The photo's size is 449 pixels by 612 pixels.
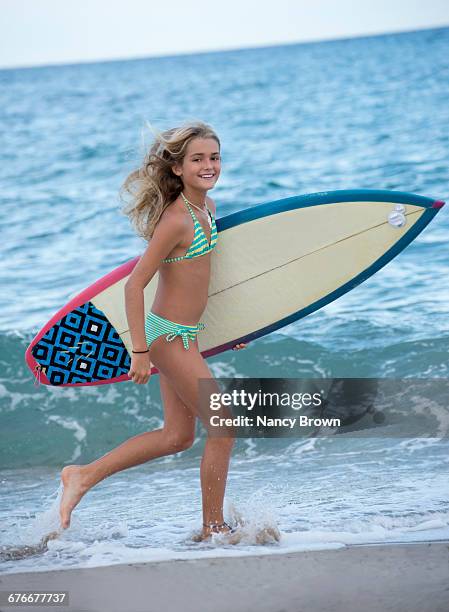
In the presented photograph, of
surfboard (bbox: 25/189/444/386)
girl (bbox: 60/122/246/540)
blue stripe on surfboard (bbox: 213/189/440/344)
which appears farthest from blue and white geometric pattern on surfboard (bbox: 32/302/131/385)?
girl (bbox: 60/122/246/540)

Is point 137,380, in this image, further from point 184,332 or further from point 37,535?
point 37,535

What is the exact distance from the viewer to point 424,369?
5.34 metres

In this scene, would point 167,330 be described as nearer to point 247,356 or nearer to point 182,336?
point 182,336

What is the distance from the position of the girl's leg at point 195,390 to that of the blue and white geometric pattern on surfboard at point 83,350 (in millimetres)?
652

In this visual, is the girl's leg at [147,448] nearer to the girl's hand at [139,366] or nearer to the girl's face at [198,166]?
the girl's hand at [139,366]

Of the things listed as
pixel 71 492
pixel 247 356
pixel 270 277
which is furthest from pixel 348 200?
pixel 247 356

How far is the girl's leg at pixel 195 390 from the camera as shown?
2734 mm

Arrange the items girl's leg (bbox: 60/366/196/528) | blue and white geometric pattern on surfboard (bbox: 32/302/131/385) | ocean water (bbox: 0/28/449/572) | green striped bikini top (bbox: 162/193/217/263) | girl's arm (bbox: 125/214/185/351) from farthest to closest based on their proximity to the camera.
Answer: blue and white geometric pattern on surfboard (bbox: 32/302/131/385) < ocean water (bbox: 0/28/449/572) < girl's leg (bbox: 60/366/196/528) < green striped bikini top (bbox: 162/193/217/263) < girl's arm (bbox: 125/214/185/351)

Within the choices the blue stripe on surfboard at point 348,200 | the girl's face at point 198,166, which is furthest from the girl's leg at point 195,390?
the blue stripe on surfboard at point 348,200

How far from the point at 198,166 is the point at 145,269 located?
36cm

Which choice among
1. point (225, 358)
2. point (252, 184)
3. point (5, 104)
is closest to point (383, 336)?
point (225, 358)

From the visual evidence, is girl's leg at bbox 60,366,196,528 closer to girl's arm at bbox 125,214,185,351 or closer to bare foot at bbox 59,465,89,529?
bare foot at bbox 59,465,89,529

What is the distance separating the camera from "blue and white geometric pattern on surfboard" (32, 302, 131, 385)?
11.2 ft

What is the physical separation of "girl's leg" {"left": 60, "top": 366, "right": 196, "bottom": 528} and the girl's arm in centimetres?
23
